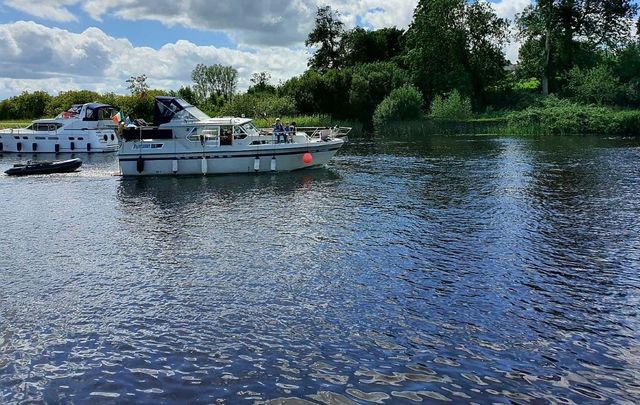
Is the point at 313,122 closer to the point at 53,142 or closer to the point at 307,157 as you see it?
the point at 53,142

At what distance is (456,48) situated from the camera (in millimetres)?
95438

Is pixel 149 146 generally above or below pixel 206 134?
below

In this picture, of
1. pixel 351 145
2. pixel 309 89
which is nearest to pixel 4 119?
pixel 309 89

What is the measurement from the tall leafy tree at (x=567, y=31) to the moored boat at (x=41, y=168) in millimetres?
75031

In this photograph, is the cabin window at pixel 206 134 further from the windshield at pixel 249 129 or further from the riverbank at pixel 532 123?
the riverbank at pixel 532 123

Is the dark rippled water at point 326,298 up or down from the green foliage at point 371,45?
down

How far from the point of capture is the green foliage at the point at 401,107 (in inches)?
3260

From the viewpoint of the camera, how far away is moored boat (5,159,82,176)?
39.3 m

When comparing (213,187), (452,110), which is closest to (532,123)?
(452,110)

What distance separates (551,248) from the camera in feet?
61.9

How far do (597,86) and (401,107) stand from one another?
27.2 meters

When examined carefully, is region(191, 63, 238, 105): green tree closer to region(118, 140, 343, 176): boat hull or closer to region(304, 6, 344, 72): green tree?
region(304, 6, 344, 72): green tree

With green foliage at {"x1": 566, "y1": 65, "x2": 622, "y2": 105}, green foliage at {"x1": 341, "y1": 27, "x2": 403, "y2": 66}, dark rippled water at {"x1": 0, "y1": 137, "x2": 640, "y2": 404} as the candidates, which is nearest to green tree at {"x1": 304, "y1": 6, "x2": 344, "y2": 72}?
green foliage at {"x1": 341, "y1": 27, "x2": 403, "y2": 66}

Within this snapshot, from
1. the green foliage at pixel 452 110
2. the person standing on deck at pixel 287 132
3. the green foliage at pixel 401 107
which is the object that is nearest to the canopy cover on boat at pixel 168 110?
the person standing on deck at pixel 287 132
